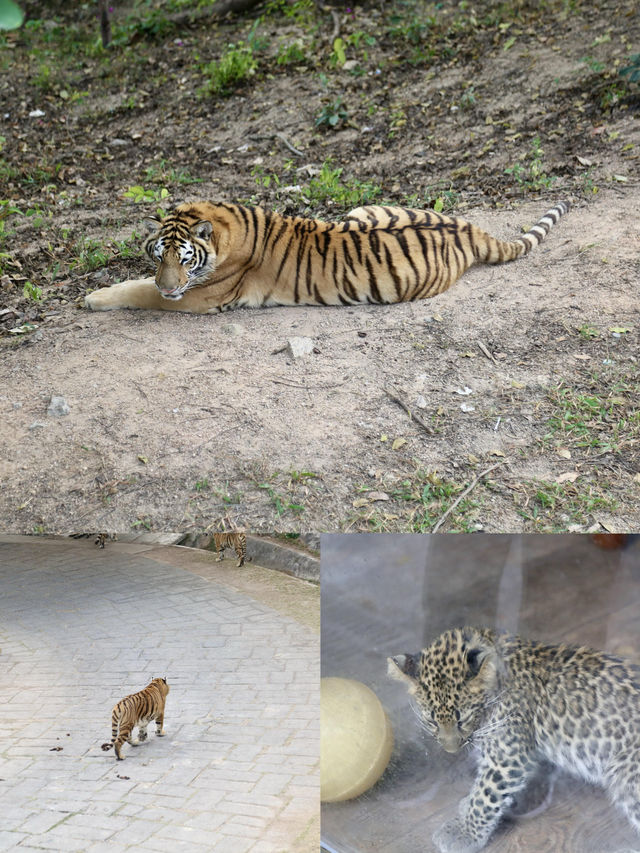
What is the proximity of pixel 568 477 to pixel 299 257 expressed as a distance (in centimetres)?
204

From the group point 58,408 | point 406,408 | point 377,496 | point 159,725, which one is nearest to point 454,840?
point 159,725

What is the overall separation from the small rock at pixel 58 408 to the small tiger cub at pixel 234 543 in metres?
1.43

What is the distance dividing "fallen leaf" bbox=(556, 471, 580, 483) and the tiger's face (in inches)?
84.7

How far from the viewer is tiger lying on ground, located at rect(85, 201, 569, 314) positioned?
4.18 meters

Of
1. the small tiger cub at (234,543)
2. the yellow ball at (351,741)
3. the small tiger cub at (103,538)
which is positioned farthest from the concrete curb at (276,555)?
the yellow ball at (351,741)

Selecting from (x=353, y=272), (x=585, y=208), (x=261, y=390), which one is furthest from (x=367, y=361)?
(x=585, y=208)

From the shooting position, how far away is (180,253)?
4.14 metres

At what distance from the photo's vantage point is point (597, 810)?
1366 mm

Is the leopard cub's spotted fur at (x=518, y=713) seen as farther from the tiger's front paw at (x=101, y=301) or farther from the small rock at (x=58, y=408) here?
the tiger's front paw at (x=101, y=301)

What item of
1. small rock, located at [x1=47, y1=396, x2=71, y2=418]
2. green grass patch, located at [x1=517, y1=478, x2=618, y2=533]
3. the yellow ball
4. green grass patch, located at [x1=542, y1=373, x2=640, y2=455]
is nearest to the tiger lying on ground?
small rock, located at [x1=47, y1=396, x2=71, y2=418]

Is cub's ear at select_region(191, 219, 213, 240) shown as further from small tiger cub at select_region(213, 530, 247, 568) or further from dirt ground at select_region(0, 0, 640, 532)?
small tiger cub at select_region(213, 530, 247, 568)

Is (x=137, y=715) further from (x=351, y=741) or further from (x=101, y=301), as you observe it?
(x=101, y=301)

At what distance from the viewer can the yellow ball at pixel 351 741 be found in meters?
1.46

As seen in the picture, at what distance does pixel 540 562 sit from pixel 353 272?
2.94 metres
